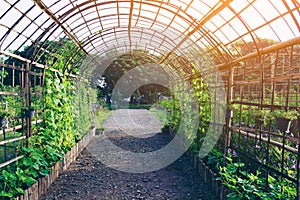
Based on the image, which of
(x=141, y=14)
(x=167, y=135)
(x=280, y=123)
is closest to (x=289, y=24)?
(x=280, y=123)

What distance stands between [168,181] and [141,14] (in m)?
3.54

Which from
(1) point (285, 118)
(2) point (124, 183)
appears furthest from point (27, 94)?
(1) point (285, 118)

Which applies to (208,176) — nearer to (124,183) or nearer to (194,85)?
(124,183)

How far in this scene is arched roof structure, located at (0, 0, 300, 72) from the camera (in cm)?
393

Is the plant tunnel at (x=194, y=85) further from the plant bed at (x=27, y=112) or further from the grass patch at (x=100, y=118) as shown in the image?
the grass patch at (x=100, y=118)

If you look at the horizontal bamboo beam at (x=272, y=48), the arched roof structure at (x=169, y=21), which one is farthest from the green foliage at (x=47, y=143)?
the horizontal bamboo beam at (x=272, y=48)

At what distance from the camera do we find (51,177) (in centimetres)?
507

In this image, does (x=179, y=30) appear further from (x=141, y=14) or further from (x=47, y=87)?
(x=47, y=87)

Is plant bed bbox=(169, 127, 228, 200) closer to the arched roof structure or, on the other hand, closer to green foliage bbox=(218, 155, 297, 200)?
green foliage bbox=(218, 155, 297, 200)

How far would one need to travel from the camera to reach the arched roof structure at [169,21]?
3.93m

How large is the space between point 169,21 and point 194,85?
172 cm

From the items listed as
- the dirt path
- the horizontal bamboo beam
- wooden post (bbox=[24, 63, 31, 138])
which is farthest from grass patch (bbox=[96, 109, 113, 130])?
the horizontal bamboo beam

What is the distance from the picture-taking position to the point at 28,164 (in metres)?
4.38

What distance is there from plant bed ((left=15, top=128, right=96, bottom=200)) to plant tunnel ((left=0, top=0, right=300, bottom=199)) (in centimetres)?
9
